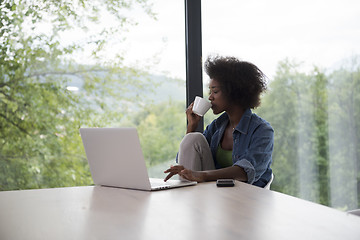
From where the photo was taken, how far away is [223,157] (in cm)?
263

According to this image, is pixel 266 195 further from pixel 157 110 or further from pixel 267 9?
pixel 267 9

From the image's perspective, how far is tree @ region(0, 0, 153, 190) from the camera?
10.3ft

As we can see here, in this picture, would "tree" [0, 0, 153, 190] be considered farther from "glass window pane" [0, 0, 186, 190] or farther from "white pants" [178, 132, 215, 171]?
"white pants" [178, 132, 215, 171]

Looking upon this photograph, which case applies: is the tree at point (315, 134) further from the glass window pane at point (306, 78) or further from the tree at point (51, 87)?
the tree at point (51, 87)

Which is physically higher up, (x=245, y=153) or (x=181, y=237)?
(x=181, y=237)

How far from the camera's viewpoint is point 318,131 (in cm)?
341

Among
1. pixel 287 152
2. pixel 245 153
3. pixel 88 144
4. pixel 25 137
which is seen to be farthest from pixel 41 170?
pixel 287 152

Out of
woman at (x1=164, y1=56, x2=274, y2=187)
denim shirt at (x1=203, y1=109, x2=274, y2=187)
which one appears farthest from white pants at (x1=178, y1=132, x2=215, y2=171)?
denim shirt at (x1=203, y1=109, x2=274, y2=187)

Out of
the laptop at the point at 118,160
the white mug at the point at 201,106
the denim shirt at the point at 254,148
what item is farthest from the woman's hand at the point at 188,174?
the white mug at the point at 201,106

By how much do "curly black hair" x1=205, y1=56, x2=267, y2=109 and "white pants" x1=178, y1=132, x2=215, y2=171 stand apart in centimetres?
41

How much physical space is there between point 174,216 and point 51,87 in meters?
2.27

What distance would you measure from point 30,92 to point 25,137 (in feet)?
1.09

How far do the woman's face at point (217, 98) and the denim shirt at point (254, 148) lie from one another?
0.17m

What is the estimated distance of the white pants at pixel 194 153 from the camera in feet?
7.64
